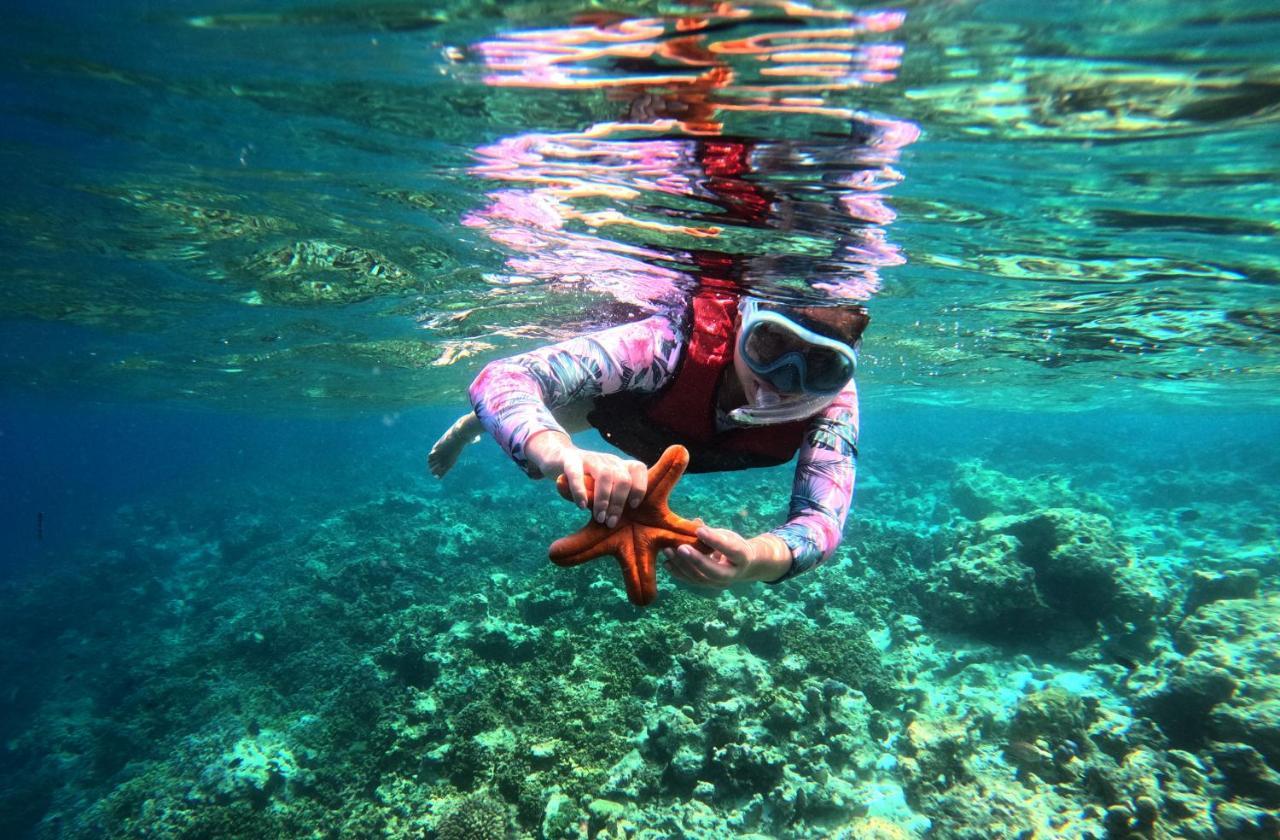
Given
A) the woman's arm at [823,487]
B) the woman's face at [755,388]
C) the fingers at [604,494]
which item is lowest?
the woman's arm at [823,487]

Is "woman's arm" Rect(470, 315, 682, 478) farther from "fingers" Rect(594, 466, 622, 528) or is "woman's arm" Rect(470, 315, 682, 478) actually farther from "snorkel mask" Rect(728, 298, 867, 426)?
"snorkel mask" Rect(728, 298, 867, 426)

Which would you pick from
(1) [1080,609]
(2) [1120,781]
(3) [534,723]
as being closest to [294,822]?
→ (3) [534,723]

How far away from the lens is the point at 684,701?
834 cm

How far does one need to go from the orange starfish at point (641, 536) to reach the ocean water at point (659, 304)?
11.1ft

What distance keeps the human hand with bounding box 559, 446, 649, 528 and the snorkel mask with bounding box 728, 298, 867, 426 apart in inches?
73.7

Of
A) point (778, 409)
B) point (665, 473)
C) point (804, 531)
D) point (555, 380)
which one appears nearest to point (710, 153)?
point (778, 409)

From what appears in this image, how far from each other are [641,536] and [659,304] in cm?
1099

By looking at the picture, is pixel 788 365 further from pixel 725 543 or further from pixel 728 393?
pixel 725 543

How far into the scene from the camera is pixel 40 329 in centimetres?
1692

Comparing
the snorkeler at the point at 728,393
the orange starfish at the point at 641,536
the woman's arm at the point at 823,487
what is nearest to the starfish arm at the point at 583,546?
the orange starfish at the point at 641,536

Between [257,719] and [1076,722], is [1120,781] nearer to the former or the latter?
[1076,722]

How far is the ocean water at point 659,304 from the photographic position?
4.66 meters

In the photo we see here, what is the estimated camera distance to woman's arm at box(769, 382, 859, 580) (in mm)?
3166

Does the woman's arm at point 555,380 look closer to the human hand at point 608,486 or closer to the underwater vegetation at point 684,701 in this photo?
the human hand at point 608,486
